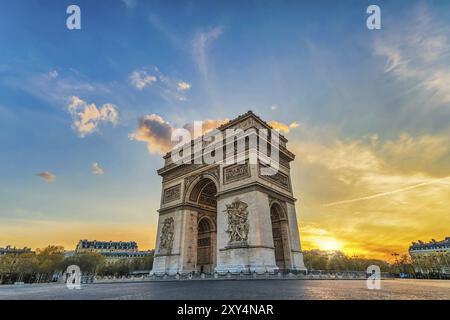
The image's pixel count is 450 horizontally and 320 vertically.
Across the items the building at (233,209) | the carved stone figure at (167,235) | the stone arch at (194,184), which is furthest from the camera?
the stone arch at (194,184)

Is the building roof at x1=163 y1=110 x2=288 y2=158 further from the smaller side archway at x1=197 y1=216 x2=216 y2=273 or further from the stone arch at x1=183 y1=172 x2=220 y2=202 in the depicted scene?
the smaller side archway at x1=197 y1=216 x2=216 y2=273

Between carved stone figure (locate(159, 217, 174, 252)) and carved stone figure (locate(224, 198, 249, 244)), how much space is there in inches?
268

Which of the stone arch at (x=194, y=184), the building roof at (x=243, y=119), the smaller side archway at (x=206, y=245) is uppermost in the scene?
the building roof at (x=243, y=119)

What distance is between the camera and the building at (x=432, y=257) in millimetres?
54250

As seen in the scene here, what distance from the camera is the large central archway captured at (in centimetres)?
2366

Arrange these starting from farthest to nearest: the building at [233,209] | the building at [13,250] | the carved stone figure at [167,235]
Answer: the building at [13,250] → the carved stone figure at [167,235] → the building at [233,209]

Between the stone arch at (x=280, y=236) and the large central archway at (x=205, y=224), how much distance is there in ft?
20.4

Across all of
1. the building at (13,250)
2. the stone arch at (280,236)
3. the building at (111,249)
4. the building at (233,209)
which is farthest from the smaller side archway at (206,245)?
the building at (13,250)

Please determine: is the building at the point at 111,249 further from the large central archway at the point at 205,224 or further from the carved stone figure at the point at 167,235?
the carved stone figure at the point at 167,235

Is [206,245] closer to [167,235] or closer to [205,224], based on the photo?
[205,224]

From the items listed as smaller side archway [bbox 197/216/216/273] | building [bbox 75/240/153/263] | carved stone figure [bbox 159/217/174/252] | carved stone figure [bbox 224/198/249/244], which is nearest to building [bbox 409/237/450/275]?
smaller side archway [bbox 197/216/216/273]

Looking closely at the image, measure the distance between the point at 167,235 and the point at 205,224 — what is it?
13.2 ft
